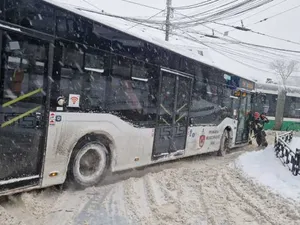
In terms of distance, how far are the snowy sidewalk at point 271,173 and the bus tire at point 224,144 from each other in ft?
4.39

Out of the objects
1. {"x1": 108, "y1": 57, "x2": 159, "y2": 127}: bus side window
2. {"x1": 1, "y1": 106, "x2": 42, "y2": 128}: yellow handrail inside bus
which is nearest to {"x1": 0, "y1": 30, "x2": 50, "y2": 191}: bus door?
{"x1": 1, "y1": 106, "x2": 42, "y2": 128}: yellow handrail inside bus

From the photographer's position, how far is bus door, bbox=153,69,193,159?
27.5ft

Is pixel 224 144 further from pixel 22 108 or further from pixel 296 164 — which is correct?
pixel 22 108

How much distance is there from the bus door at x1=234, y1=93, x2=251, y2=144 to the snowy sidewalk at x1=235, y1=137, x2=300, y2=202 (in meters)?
2.52

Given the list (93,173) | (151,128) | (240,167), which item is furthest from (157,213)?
(240,167)

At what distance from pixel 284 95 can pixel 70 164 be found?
22247 millimetres

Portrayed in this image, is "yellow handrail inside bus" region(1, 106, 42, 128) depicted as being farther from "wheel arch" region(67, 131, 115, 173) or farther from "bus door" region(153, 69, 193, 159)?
"bus door" region(153, 69, 193, 159)

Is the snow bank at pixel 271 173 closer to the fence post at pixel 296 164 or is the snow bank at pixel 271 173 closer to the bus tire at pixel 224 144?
the fence post at pixel 296 164

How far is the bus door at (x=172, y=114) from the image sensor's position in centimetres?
838

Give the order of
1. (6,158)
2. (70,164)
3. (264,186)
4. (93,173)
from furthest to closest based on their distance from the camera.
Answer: (264,186)
(93,173)
(70,164)
(6,158)

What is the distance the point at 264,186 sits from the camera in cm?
745

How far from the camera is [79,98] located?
19.4 feet

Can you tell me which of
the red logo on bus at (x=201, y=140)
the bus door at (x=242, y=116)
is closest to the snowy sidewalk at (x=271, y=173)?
the red logo on bus at (x=201, y=140)

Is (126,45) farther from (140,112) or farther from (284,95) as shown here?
(284,95)
